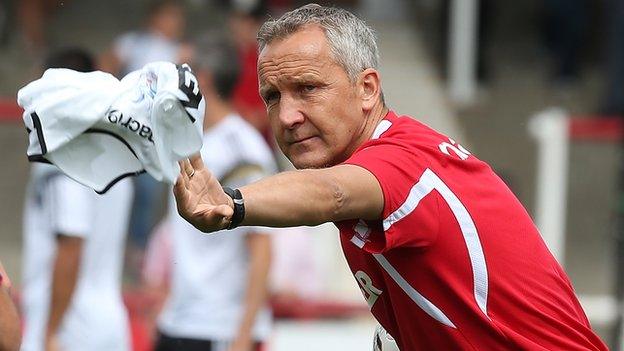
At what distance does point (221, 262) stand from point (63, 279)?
2.54 feet

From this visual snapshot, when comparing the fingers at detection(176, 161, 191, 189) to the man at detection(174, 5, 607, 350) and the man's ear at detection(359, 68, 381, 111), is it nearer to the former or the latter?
the man at detection(174, 5, 607, 350)

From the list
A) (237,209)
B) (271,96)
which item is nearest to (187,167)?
(237,209)

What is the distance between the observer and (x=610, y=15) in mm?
14469

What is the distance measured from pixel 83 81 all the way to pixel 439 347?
3.98ft

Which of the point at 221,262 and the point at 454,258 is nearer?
the point at 454,258

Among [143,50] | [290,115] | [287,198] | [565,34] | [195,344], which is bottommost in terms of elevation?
[565,34]

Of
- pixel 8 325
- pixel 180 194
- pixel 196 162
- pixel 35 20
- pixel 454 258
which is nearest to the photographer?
pixel 180 194

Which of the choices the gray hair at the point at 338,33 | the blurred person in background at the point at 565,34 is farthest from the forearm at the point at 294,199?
the blurred person in background at the point at 565,34

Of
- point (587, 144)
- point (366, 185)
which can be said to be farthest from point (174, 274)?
point (587, 144)

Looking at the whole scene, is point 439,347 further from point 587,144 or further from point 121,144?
point 587,144

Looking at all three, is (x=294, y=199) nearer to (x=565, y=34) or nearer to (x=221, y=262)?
(x=221, y=262)

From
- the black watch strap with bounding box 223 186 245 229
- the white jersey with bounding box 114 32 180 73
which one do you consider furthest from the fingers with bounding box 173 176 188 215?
the white jersey with bounding box 114 32 180 73

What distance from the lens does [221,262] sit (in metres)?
6.67

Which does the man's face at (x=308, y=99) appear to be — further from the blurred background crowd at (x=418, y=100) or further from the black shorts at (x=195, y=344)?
the blurred background crowd at (x=418, y=100)
